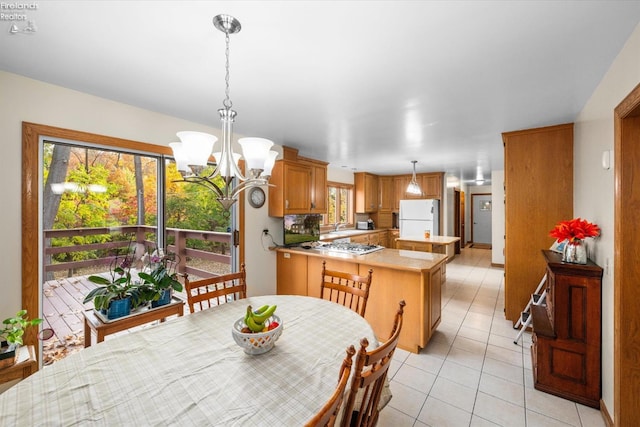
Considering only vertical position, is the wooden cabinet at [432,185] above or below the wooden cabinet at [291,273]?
above

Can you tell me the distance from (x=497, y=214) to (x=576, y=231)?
4.51 metres

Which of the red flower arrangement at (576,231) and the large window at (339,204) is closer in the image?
the red flower arrangement at (576,231)

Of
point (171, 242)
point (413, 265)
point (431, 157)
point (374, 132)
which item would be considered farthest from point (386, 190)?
point (171, 242)

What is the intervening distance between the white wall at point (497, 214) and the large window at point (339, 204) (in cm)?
325

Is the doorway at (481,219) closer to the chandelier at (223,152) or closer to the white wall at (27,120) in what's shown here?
the chandelier at (223,152)

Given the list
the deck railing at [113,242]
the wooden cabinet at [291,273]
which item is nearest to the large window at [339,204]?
the wooden cabinet at [291,273]

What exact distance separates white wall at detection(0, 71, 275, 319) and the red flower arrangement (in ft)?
12.1

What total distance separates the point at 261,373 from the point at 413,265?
189 cm

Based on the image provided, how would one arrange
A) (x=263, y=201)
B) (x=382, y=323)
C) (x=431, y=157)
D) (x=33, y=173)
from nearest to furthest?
(x=33, y=173) < (x=382, y=323) < (x=263, y=201) < (x=431, y=157)

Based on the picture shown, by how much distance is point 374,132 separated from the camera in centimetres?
315

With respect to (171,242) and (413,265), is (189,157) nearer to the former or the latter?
(171,242)

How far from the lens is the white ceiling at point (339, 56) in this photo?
1238 millimetres

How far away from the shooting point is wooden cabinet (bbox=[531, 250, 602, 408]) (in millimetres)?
1850

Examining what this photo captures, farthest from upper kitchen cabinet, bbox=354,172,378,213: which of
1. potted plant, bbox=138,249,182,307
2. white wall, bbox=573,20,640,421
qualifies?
potted plant, bbox=138,249,182,307
